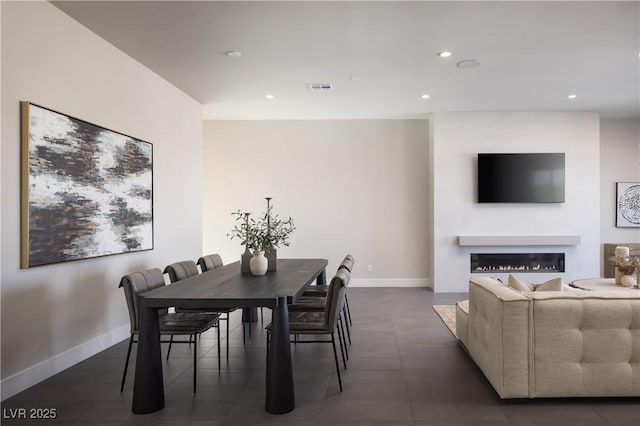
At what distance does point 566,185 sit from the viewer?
705 cm

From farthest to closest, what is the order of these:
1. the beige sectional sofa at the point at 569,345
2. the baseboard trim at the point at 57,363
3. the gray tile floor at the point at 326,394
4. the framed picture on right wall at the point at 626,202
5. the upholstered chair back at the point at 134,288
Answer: the framed picture on right wall at the point at 626,202 → the upholstered chair back at the point at 134,288 → the baseboard trim at the point at 57,363 → the beige sectional sofa at the point at 569,345 → the gray tile floor at the point at 326,394

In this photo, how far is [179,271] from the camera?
4031 mm

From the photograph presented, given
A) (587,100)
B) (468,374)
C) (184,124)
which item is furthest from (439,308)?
(184,124)

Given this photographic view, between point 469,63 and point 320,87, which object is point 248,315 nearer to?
point 320,87

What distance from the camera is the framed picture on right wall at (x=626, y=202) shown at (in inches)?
297

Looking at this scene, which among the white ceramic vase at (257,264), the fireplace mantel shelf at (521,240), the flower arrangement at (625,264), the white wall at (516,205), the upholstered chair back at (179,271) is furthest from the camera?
the white wall at (516,205)

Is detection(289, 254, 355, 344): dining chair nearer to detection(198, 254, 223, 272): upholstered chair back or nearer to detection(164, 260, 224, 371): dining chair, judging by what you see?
detection(164, 260, 224, 371): dining chair

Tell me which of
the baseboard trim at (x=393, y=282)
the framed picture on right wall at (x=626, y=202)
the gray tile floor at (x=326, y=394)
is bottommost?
the gray tile floor at (x=326, y=394)

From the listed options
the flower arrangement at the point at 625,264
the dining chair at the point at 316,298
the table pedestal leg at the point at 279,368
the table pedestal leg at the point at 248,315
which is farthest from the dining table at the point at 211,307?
the flower arrangement at the point at 625,264

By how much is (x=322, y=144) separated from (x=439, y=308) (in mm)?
3503

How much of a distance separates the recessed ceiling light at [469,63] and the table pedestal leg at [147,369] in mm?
3947

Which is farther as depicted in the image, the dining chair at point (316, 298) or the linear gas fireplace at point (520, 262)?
the linear gas fireplace at point (520, 262)

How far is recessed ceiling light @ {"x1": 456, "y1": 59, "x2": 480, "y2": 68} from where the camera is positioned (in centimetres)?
464

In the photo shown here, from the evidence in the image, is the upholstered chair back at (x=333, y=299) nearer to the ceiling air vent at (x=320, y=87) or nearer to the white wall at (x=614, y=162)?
the ceiling air vent at (x=320, y=87)
